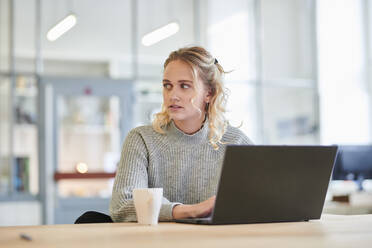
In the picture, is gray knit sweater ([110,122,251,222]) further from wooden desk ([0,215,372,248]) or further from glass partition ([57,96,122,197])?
glass partition ([57,96,122,197])

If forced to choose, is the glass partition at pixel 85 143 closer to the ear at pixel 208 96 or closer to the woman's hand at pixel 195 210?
the ear at pixel 208 96

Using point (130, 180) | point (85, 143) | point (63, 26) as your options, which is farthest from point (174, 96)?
point (63, 26)

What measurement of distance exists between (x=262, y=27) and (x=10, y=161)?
3.89 meters

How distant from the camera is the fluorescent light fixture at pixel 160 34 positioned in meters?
7.41

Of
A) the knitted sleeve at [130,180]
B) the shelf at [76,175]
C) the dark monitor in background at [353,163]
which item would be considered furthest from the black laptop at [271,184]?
the shelf at [76,175]

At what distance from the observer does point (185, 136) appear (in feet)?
7.18

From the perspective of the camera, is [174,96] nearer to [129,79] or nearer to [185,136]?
[185,136]

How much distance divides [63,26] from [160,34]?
1264 millimetres

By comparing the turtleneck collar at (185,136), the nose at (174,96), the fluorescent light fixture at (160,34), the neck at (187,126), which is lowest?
the turtleneck collar at (185,136)

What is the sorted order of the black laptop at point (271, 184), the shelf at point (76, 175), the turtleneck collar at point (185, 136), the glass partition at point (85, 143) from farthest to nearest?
the glass partition at point (85, 143) < the shelf at point (76, 175) < the turtleneck collar at point (185, 136) < the black laptop at point (271, 184)

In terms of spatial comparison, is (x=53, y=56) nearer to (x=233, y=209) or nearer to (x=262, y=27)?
(x=262, y=27)

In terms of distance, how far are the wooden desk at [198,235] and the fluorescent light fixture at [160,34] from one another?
19.9 ft

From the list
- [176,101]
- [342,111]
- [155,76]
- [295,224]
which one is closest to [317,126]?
[342,111]

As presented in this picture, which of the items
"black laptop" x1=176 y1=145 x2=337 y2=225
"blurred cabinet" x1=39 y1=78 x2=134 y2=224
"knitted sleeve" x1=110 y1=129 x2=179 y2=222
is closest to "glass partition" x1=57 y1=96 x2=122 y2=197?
"blurred cabinet" x1=39 y1=78 x2=134 y2=224
